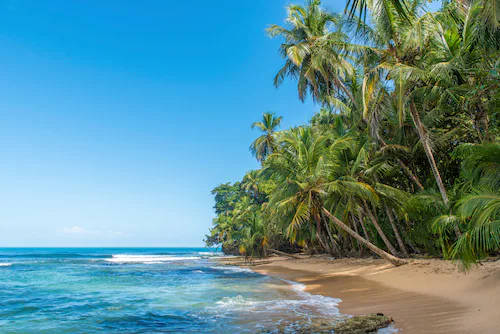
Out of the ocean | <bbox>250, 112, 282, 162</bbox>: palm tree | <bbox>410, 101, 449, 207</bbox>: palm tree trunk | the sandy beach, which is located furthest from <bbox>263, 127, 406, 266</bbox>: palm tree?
<bbox>250, 112, 282, 162</bbox>: palm tree

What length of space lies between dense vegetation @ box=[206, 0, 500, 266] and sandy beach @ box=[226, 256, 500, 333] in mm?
842

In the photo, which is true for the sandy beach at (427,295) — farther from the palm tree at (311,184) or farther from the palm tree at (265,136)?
the palm tree at (265,136)

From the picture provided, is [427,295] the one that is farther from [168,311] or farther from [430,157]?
[168,311]

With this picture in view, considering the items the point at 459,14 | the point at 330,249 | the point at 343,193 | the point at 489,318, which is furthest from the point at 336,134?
the point at 489,318

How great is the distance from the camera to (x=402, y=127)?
13.9 metres

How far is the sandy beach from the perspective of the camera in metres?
5.51

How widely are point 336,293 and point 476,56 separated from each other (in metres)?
8.57

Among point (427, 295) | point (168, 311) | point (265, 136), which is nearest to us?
point (427, 295)

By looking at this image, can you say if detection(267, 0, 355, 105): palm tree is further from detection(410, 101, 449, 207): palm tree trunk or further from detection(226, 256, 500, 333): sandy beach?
detection(226, 256, 500, 333): sandy beach

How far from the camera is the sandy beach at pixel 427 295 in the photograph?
217 inches

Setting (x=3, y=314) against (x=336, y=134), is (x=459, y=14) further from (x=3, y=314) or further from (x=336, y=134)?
(x=3, y=314)

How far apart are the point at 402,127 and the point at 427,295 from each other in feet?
25.8

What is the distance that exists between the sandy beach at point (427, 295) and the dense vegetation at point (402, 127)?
Answer: 842 mm

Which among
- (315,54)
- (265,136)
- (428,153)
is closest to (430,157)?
(428,153)
